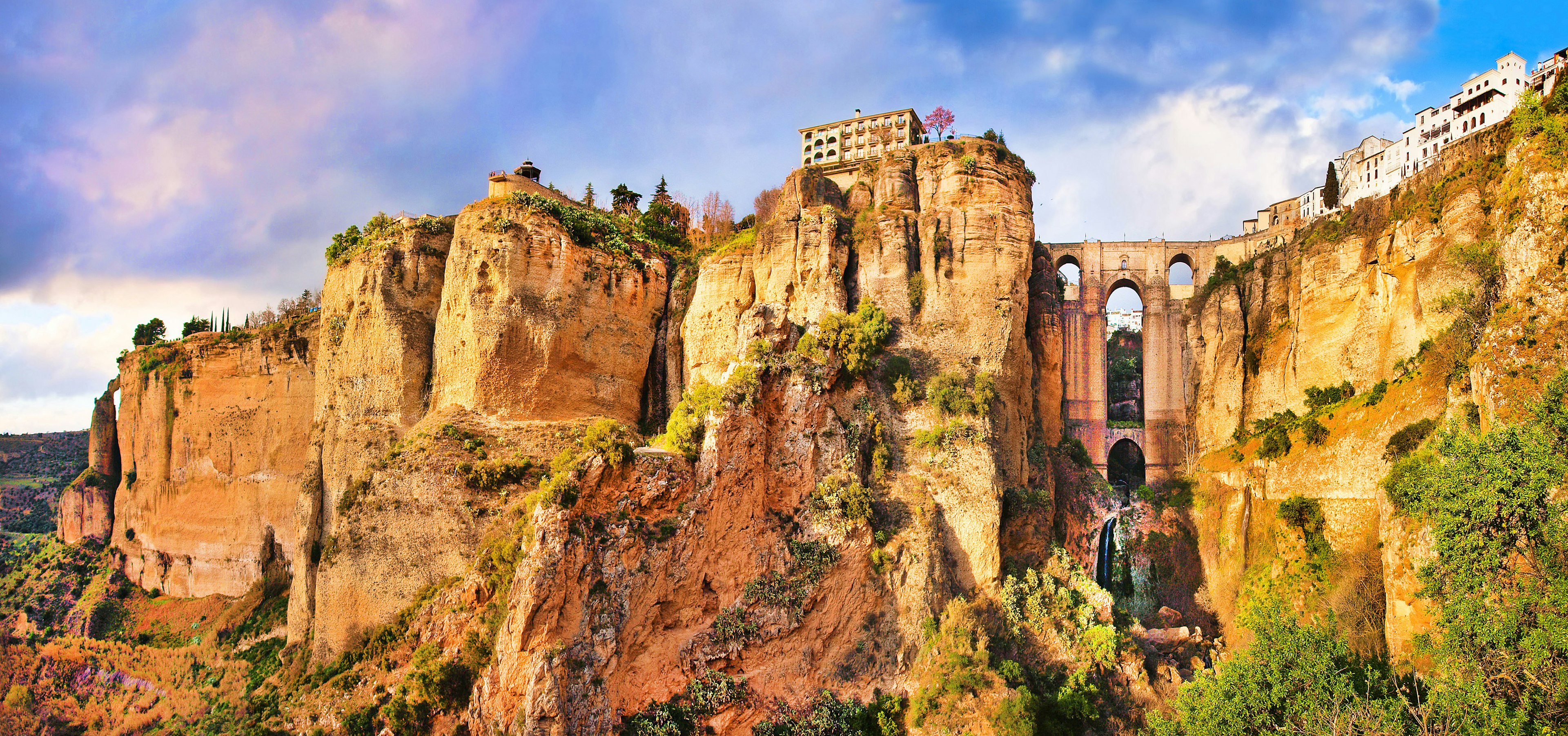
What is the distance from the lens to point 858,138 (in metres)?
48.3

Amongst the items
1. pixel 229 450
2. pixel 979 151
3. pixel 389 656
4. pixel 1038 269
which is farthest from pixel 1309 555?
pixel 229 450

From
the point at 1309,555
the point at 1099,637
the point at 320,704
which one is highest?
the point at 1309,555

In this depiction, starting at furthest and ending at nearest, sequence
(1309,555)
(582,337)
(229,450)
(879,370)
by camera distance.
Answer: (229,450)
(582,337)
(879,370)
(1309,555)

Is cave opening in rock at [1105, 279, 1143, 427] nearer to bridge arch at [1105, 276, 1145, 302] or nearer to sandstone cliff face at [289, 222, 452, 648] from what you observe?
bridge arch at [1105, 276, 1145, 302]

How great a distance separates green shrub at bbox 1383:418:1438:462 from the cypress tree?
2673 centimetres

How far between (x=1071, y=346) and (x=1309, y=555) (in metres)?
15.6

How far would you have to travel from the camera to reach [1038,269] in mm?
37594

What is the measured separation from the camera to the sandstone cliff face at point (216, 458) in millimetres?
40312

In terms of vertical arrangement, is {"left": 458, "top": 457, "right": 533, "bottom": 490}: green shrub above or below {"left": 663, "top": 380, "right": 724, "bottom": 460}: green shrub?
below

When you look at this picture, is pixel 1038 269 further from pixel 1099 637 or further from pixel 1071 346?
pixel 1099 637

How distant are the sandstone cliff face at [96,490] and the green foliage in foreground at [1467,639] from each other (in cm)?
5421

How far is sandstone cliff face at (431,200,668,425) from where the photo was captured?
30547 mm

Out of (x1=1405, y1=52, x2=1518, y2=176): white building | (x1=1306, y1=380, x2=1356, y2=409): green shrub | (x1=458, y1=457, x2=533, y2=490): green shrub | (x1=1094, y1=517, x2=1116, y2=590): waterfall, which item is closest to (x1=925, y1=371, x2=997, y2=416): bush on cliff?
(x1=1094, y1=517, x2=1116, y2=590): waterfall

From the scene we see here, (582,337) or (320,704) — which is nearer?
(320,704)
